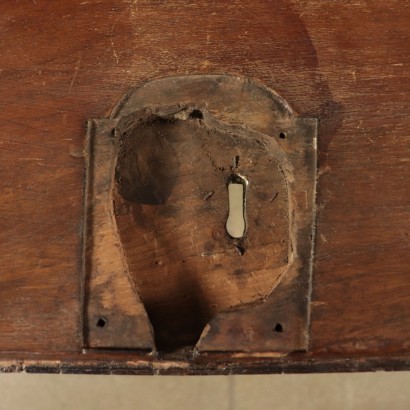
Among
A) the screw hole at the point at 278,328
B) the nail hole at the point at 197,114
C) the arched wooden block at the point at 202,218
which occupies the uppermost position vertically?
the nail hole at the point at 197,114

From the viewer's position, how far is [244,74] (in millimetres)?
1181

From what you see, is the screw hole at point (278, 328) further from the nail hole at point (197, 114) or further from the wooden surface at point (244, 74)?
the nail hole at point (197, 114)

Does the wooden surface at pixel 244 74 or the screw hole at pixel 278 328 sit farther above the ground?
the wooden surface at pixel 244 74

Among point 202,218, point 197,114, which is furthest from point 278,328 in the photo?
point 197,114

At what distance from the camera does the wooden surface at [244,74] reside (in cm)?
117

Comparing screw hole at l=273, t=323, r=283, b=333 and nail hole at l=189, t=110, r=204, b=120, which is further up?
nail hole at l=189, t=110, r=204, b=120

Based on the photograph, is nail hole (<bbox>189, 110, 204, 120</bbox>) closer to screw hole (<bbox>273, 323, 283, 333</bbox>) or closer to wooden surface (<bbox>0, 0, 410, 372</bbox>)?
wooden surface (<bbox>0, 0, 410, 372</bbox>)

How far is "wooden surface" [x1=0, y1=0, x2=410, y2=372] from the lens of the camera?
1.17 m

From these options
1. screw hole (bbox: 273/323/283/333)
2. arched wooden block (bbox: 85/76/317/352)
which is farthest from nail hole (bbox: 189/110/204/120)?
screw hole (bbox: 273/323/283/333)

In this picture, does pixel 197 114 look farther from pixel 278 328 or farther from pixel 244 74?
pixel 278 328

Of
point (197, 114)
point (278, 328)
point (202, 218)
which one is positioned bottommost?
point (278, 328)

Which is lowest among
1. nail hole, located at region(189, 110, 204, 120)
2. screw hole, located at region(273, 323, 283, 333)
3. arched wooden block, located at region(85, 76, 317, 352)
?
screw hole, located at region(273, 323, 283, 333)

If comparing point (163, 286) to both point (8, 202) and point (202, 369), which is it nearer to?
point (202, 369)

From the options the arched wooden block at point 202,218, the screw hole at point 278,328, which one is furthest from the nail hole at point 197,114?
the screw hole at point 278,328
